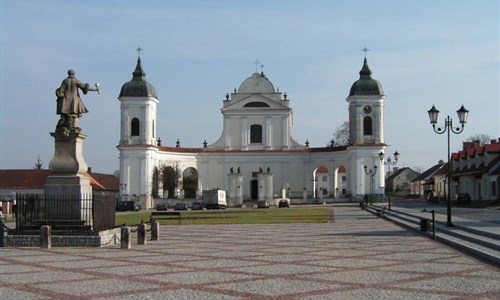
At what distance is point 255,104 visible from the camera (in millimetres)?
90375

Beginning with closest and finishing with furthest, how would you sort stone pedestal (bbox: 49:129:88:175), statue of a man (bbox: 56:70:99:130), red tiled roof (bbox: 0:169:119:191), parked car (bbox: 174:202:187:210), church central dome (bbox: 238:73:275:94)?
stone pedestal (bbox: 49:129:88:175) < statue of a man (bbox: 56:70:99:130) < parked car (bbox: 174:202:187:210) < church central dome (bbox: 238:73:275:94) < red tiled roof (bbox: 0:169:119:191)

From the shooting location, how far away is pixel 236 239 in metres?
23.4

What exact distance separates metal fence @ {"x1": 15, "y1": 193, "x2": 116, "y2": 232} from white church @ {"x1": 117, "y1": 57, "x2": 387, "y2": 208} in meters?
61.8

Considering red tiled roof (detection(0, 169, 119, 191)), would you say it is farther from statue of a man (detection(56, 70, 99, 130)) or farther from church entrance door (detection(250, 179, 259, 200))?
statue of a man (detection(56, 70, 99, 130))

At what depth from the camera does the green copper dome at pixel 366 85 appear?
86.8m

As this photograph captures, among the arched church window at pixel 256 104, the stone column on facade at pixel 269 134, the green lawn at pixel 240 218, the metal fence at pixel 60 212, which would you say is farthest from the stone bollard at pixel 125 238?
the arched church window at pixel 256 104

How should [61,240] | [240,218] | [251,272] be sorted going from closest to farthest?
[251,272], [61,240], [240,218]

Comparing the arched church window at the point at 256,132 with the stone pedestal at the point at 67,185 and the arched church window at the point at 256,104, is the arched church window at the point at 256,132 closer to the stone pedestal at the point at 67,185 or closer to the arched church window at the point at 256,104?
the arched church window at the point at 256,104

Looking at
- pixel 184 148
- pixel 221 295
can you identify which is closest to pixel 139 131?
pixel 184 148

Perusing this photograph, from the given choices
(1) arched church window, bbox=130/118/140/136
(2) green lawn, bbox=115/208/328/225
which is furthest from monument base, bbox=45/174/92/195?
(1) arched church window, bbox=130/118/140/136

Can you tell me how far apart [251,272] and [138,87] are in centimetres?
7470

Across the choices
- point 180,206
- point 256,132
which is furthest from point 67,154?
point 256,132

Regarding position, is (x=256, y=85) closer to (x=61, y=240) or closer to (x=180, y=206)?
(x=180, y=206)

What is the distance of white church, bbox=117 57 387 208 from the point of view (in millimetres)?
84125
